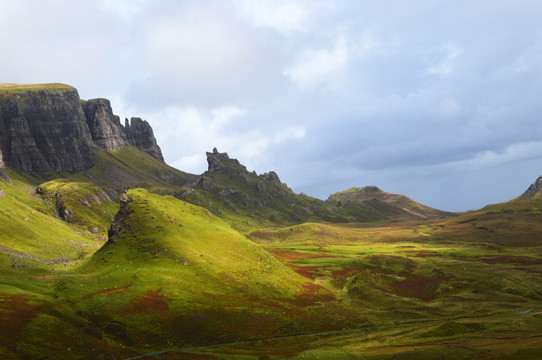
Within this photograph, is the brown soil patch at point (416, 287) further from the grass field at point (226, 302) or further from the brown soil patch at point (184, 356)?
the brown soil patch at point (184, 356)

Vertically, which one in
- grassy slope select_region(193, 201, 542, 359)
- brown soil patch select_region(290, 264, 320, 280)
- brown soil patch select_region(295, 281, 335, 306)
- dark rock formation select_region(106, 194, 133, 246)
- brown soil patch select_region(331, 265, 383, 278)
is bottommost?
grassy slope select_region(193, 201, 542, 359)

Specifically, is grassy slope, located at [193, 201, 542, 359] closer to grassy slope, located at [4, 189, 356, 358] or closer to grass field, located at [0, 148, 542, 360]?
grass field, located at [0, 148, 542, 360]

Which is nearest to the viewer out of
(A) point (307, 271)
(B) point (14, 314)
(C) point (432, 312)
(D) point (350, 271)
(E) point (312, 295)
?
(B) point (14, 314)

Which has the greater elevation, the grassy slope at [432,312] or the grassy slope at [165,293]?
the grassy slope at [165,293]

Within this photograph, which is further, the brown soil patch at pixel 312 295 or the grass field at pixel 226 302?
the brown soil patch at pixel 312 295

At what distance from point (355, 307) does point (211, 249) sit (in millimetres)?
62325

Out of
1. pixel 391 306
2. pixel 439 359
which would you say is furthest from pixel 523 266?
pixel 439 359

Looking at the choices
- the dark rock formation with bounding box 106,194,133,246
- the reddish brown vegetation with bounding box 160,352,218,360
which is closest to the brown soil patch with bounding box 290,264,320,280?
the dark rock formation with bounding box 106,194,133,246

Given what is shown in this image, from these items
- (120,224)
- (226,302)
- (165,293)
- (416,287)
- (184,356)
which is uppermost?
(120,224)

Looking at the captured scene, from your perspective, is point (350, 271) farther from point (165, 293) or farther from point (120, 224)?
point (120, 224)

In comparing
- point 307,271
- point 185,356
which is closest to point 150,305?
point 185,356

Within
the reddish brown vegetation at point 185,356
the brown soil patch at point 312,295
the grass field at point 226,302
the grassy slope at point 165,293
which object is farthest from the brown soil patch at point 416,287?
the reddish brown vegetation at point 185,356

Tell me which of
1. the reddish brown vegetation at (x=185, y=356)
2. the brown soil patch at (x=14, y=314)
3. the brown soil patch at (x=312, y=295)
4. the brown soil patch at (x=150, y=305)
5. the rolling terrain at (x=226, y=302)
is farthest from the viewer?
the brown soil patch at (x=312, y=295)

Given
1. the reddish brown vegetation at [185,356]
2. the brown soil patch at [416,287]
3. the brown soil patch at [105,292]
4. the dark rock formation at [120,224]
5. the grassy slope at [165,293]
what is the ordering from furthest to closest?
the brown soil patch at [416,287], the dark rock formation at [120,224], the brown soil patch at [105,292], the grassy slope at [165,293], the reddish brown vegetation at [185,356]
